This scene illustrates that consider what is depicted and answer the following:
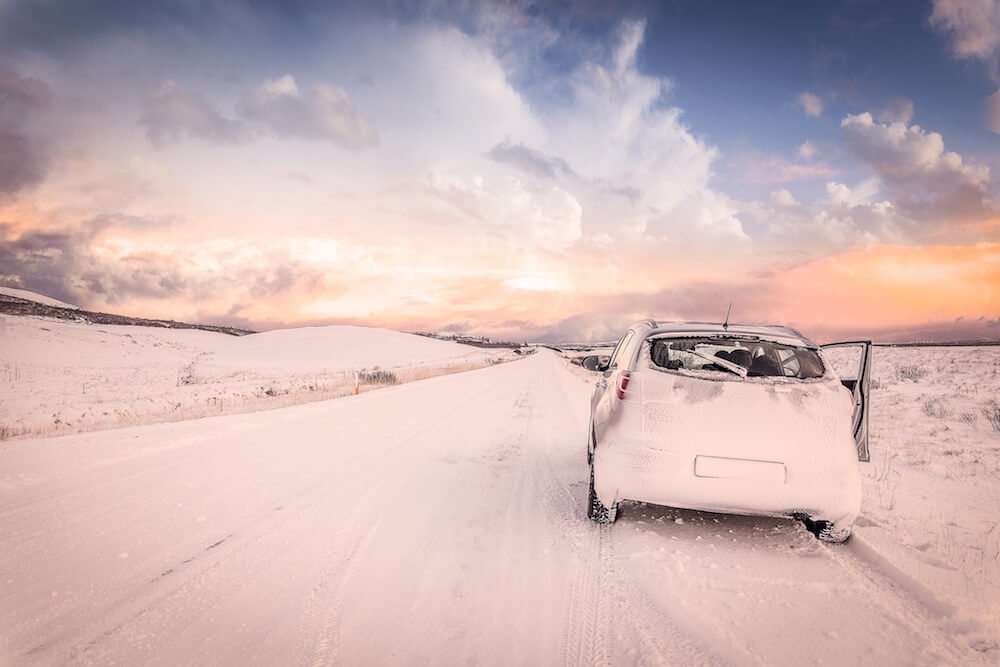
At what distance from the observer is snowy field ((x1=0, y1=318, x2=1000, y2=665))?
8.56 ft

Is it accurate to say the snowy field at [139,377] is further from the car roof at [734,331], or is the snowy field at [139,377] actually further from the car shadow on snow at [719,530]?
the car roof at [734,331]

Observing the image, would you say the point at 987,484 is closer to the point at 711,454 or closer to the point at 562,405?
the point at 711,454

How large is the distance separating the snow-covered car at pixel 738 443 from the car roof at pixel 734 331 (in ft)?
0.07

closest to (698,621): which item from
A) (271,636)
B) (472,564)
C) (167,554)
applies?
(472,564)

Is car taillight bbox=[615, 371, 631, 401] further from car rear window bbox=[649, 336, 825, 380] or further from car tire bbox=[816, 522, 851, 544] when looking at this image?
car tire bbox=[816, 522, 851, 544]

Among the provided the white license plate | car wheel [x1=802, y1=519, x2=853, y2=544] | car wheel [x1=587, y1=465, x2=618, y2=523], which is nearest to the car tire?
car wheel [x1=802, y1=519, x2=853, y2=544]

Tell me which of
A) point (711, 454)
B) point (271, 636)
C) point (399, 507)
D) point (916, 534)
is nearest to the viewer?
point (271, 636)

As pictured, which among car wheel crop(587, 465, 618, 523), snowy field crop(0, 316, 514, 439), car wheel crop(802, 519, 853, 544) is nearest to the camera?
car wheel crop(802, 519, 853, 544)

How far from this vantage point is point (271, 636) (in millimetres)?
2643

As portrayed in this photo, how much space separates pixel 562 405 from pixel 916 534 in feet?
34.0

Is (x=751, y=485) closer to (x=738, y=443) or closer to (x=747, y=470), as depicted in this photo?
(x=747, y=470)

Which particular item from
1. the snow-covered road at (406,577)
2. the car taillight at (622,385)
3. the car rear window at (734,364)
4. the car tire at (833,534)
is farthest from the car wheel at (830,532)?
the car taillight at (622,385)

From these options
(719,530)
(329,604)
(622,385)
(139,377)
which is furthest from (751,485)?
(139,377)

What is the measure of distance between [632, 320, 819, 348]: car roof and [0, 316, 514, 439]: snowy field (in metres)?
10.9
